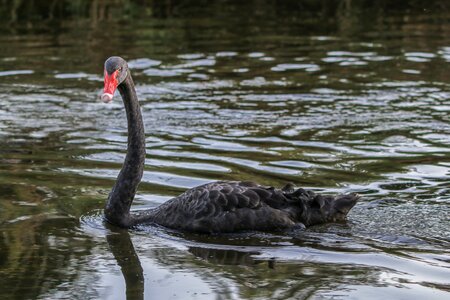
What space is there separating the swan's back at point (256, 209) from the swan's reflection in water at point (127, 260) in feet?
1.22

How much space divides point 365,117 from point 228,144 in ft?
5.75

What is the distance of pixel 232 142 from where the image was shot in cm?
964

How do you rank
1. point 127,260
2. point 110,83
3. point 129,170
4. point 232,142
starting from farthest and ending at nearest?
point 232,142 < point 129,170 < point 110,83 < point 127,260

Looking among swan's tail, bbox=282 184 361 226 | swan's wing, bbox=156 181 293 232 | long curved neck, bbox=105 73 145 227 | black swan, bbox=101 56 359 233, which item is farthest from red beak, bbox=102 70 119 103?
swan's tail, bbox=282 184 361 226

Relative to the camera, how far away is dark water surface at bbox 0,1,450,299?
594 centimetres

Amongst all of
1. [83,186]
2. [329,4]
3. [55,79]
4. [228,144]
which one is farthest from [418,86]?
[329,4]

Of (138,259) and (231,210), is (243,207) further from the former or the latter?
(138,259)

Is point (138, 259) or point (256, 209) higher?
point (256, 209)

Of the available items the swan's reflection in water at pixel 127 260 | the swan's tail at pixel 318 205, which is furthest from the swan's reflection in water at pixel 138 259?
the swan's tail at pixel 318 205

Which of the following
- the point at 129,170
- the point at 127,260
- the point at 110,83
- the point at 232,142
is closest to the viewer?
the point at 127,260

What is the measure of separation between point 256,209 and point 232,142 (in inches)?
114

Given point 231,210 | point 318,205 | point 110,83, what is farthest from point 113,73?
point 318,205

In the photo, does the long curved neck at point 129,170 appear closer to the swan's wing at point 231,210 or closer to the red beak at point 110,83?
the red beak at point 110,83

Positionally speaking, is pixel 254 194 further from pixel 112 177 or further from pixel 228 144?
pixel 228 144
